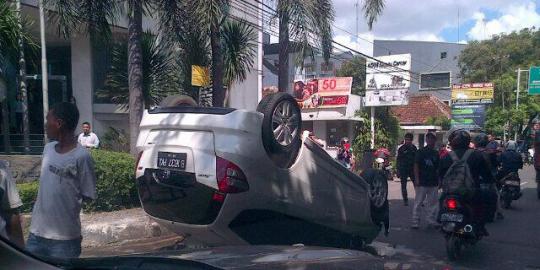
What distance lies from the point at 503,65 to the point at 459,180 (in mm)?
34317

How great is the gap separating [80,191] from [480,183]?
18.0 ft

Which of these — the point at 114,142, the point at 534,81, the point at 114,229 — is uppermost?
the point at 534,81

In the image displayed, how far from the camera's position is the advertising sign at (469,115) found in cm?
3322

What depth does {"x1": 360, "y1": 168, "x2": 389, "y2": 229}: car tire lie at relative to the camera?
6875 millimetres

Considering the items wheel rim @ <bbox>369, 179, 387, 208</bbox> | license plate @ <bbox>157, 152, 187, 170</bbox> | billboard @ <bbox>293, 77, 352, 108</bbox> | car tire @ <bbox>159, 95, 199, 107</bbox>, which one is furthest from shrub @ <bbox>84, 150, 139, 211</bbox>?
billboard @ <bbox>293, 77, 352, 108</bbox>

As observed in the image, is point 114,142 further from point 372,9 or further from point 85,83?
point 372,9

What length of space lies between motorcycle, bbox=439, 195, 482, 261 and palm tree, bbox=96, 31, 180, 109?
804 centimetres

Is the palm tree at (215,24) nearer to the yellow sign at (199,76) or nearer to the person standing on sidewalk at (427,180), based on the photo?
the yellow sign at (199,76)

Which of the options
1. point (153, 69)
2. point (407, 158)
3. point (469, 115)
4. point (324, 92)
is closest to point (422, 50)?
point (469, 115)

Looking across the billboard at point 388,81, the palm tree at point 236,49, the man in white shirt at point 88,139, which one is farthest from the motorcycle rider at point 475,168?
the billboard at point 388,81

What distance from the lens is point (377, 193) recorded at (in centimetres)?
708

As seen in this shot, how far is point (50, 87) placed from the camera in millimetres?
18281

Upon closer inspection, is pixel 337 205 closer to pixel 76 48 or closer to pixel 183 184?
pixel 183 184

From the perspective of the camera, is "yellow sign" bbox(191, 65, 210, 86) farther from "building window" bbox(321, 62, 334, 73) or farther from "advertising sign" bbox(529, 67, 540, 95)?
"advertising sign" bbox(529, 67, 540, 95)
